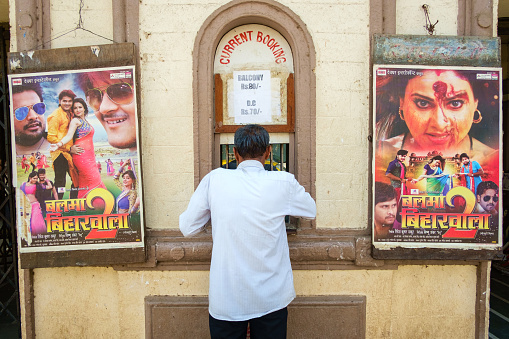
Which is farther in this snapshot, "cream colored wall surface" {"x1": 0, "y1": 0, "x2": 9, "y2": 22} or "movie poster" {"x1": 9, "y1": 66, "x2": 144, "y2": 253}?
"cream colored wall surface" {"x1": 0, "y1": 0, "x2": 9, "y2": 22}

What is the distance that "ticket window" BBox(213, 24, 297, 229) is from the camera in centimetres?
350

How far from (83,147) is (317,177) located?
2334 mm

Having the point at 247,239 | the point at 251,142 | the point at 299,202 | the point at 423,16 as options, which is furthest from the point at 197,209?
the point at 423,16

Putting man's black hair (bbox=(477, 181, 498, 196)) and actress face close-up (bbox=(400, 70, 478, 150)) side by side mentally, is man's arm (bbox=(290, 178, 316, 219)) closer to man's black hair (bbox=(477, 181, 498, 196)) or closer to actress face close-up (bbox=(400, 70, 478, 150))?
actress face close-up (bbox=(400, 70, 478, 150))

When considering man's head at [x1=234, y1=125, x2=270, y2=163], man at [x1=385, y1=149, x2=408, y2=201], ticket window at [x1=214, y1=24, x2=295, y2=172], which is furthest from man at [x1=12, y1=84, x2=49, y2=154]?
man at [x1=385, y1=149, x2=408, y2=201]

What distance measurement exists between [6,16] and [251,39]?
437 centimetres

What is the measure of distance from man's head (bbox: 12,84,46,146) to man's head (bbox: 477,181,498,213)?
170 inches

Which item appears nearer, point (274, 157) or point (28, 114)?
point (28, 114)

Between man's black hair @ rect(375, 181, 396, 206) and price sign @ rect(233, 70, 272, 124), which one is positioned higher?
price sign @ rect(233, 70, 272, 124)

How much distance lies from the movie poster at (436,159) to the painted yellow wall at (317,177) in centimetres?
22

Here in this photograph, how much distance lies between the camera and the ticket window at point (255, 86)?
350 centimetres

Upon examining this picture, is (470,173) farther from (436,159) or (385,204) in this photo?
(385,204)

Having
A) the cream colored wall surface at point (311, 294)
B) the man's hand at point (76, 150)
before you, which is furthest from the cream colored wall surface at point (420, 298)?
the man's hand at point (76, 150)

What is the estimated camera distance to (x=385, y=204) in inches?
130
